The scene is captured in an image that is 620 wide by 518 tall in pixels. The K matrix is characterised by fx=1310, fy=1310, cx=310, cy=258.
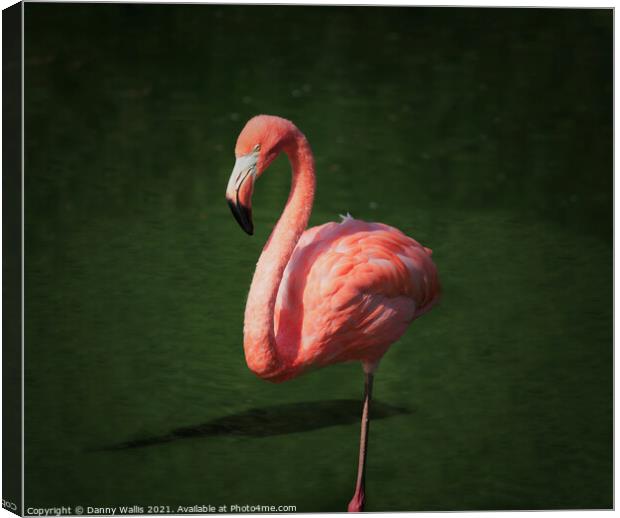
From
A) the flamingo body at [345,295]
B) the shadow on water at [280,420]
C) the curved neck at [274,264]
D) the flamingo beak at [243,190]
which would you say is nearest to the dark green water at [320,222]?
the shadow on water at [280,420]

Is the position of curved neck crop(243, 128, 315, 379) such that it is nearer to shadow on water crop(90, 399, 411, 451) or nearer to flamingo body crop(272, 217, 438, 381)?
flamingo body crop(272, 217, 438, 381)

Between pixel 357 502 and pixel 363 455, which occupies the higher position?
pixel 363 455

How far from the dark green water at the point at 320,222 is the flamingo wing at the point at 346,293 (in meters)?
0.23

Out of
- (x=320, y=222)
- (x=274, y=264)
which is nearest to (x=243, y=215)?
(x=274, y=264)

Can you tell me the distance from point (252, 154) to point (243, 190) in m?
0.16

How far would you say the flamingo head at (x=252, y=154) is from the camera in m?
5.05

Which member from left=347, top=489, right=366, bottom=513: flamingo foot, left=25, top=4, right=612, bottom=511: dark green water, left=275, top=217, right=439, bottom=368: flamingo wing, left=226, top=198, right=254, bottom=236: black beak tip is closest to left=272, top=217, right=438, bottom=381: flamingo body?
left=275, top=217, right=439, bottom=368: flamingo wing

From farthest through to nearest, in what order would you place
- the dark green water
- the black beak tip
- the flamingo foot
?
the flamingo foot
the dark green water
the black beak tip

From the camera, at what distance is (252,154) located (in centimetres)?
514

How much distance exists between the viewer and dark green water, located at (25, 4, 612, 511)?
5461 mm

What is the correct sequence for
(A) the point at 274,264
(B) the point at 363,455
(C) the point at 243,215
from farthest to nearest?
(B) the point at 363,455 → (A) the point at 274,264 → (C) the point at 243,215

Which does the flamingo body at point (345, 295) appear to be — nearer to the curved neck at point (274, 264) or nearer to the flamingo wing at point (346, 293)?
the flamingo wing at point (346, 293)

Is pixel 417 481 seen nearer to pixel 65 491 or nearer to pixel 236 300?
pixel 236 300

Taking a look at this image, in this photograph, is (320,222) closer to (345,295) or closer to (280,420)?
(345,295)
